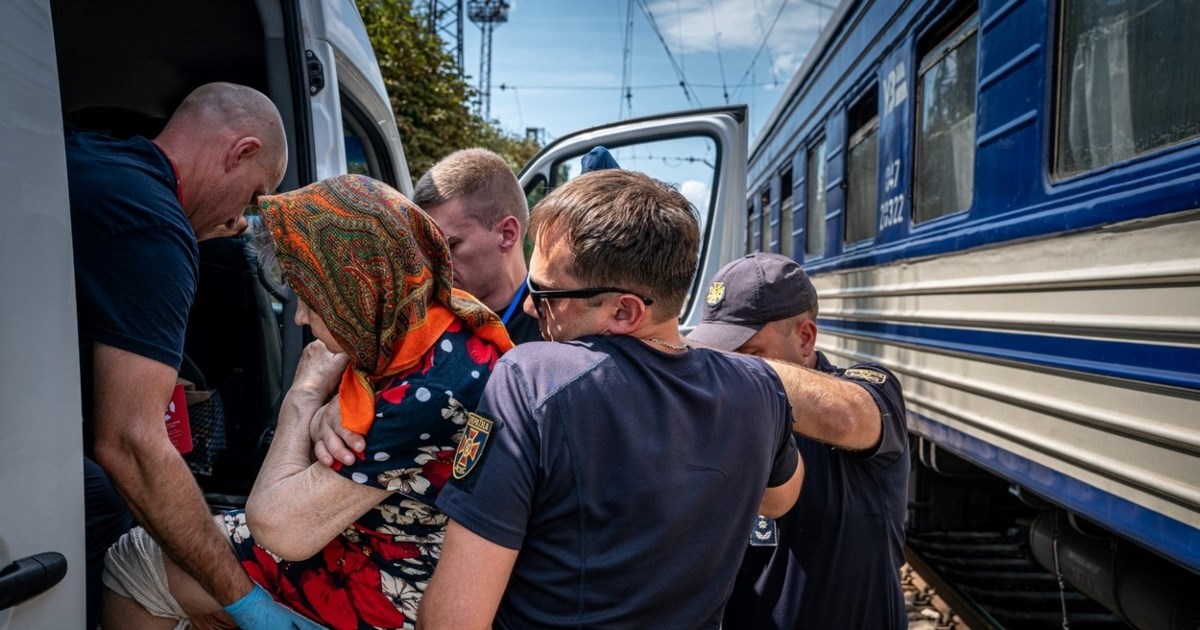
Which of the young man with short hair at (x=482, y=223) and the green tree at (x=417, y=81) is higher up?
the green tree at (x=417, y=81)

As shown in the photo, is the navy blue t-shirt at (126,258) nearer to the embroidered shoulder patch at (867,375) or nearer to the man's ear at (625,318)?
the man's ear at (625,318)

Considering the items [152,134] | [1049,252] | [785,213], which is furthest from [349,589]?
[785,213]

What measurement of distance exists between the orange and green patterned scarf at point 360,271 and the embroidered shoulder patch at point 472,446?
0.27m

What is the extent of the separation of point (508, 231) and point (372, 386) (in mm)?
1191

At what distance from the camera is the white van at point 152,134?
111 centimetres

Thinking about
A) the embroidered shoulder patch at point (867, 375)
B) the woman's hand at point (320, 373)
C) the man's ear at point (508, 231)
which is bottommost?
the embroidered shoulder patch at point (867, 375)

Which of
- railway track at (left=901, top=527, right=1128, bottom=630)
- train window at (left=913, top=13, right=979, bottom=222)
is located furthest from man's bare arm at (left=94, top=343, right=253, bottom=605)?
railway track at (left=901, top=527, right=1128, bottom=630)

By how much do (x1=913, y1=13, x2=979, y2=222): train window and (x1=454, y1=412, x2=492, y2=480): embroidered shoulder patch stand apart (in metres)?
2.91

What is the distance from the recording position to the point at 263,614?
167 cm

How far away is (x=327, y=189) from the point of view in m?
1.49

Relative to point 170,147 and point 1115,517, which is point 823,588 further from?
point 170,147

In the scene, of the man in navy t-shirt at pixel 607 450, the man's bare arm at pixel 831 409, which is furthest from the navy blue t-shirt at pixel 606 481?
the man's bare arm at pixel 831 409

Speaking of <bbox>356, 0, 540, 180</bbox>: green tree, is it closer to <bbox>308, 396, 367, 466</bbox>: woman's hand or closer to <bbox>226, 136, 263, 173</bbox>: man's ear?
<bbox>226, 136, 263, 173</bbox>: man's ear

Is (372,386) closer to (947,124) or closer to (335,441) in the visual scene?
(335,441)
